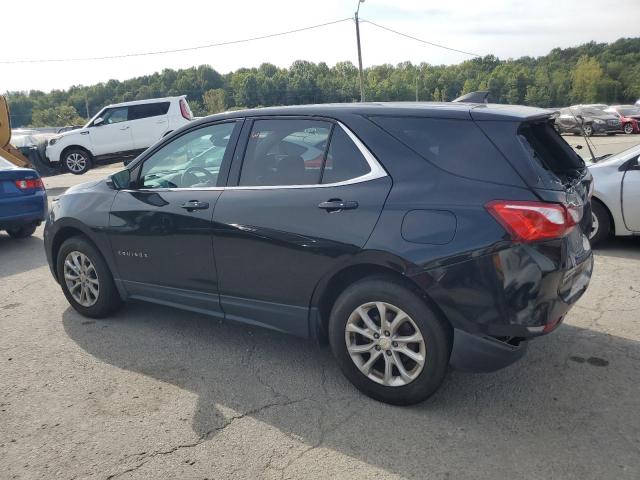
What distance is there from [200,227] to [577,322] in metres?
2.97

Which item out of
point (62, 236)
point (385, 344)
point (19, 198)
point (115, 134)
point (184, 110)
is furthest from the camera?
point (184, 110)

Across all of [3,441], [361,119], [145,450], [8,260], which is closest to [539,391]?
[361,119]

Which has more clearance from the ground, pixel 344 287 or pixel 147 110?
pixel 147 110

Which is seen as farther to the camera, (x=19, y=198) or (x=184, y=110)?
(x=184, y=110)

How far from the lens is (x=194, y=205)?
389 cm

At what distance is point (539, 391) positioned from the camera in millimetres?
3363

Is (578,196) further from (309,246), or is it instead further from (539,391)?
(309,246)

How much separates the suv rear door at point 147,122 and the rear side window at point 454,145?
51.4 feet

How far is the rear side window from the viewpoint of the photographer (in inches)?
116

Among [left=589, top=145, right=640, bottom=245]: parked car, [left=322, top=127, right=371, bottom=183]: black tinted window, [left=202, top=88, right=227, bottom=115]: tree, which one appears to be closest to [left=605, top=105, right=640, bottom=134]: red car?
[left=589, top=145, right=640, bottom=245]: parked car

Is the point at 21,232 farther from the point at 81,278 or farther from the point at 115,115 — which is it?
the point at 115,115

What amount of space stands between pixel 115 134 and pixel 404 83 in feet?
217

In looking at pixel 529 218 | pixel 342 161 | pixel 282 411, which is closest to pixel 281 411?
pixel 282 411

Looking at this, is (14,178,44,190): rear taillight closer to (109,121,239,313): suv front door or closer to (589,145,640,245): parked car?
(109,121,239,313): suv front door
